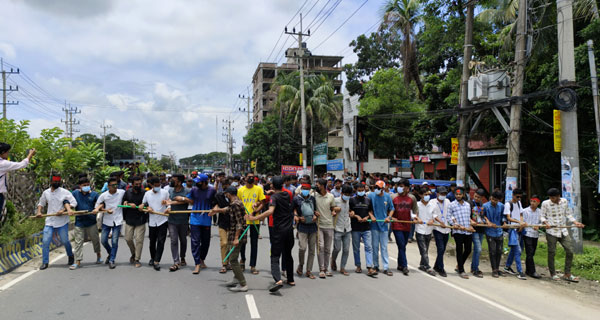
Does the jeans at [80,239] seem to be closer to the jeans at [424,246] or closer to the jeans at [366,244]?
the jeans at [366,244]

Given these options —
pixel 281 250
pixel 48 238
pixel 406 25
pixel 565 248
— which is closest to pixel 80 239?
pixel 48 238

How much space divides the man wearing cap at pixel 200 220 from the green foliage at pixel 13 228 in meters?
3.67

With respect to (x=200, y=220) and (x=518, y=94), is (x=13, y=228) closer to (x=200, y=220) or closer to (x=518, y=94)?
(x=200, y=220)

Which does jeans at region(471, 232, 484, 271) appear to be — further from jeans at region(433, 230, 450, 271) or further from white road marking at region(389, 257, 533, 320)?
white road marking at region(389, 257, 533, 320)

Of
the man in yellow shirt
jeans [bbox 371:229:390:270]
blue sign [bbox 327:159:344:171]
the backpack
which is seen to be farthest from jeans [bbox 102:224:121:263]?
blue sign [bbox 327:159:344:171]

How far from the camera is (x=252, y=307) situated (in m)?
5.74

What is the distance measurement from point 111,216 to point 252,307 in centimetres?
406

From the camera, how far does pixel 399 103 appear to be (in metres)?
27.9

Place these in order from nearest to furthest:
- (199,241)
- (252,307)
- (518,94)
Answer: (252,307) → (199,241) → (518,94)

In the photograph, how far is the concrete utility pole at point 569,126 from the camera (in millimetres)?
10320

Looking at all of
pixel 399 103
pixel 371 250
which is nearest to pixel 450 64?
pixel 399 103

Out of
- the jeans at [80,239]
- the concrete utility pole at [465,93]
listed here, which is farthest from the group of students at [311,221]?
the concrete utility pole at [465,93]

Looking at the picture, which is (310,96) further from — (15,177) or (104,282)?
(104,282)

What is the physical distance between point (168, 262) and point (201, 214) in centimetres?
172
